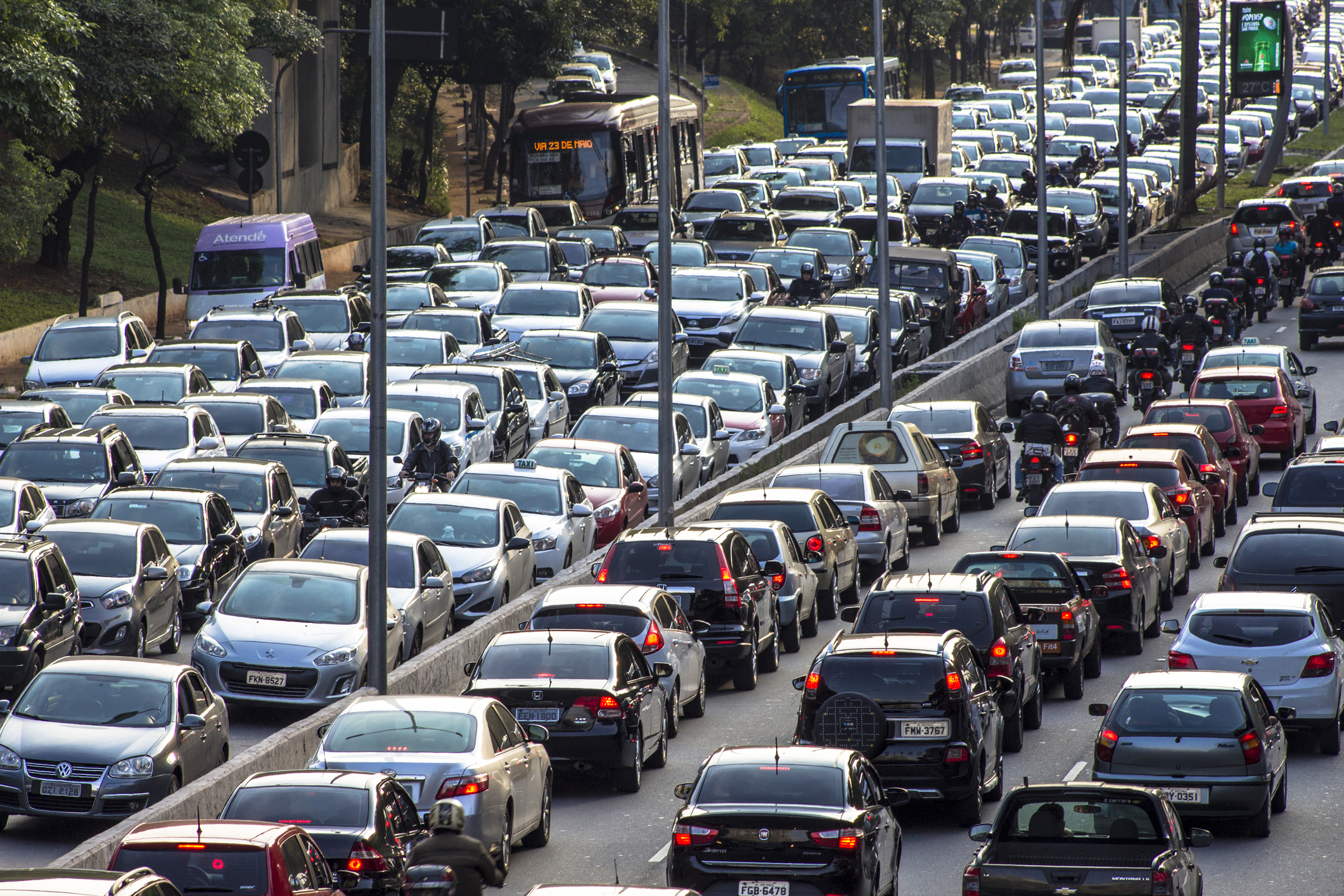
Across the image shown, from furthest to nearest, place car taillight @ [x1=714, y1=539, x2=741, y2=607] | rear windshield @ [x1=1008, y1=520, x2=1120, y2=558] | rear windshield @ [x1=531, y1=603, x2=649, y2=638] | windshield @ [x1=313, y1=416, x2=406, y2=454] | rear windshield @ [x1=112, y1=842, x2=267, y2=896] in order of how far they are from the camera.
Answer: windshield @ [x1=313, y1=416, x2=406, y2=454] → rear windshield @ [x1=1008, y1=520, x2=1120, y2=558] → car taillight @ [x1=714, y1=539, x2=741, y2=607] → rear windshield @ [x1=531, y1=603, x2=649, y2=638] → rear windshield @ [x1=112, y1=842, x2=267, y2=896]

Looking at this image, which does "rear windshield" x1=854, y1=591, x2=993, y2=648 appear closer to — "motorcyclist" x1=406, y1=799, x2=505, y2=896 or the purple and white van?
"motorcyclist" x1=406, y1=799, x2=505, y2=896

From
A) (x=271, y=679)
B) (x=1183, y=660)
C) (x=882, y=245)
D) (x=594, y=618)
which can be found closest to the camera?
(x=1183, y=660)

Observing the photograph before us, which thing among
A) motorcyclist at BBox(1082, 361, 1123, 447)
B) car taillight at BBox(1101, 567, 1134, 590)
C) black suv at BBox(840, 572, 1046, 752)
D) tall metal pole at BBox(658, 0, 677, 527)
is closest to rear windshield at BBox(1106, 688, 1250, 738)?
black suv at BBox(840, 572, 1046, 752)

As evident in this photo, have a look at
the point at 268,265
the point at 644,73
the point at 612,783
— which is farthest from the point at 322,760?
the point at 644,73

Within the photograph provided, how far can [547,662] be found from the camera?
17219 millimetres

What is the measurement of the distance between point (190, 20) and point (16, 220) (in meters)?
6.43

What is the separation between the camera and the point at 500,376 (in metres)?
30.5

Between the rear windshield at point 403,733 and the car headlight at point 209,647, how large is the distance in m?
4.02

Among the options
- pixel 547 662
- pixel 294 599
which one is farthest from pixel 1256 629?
pixel 294 599

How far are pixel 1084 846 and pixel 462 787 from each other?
4090 mm

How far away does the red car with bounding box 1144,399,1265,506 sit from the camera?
30359 mm

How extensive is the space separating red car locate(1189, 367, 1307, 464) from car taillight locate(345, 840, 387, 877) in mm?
21851

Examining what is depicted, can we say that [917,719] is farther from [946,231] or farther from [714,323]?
[946,231]

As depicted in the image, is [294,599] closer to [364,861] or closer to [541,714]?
[541,714]
